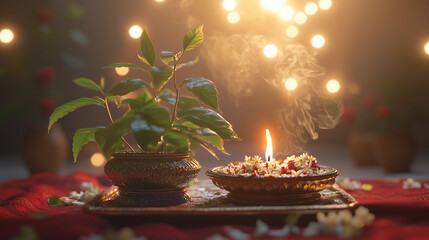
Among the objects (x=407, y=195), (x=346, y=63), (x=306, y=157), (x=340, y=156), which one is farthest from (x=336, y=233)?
(x=346, y=63)

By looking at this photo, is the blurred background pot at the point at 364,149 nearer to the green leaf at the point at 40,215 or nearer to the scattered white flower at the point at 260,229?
the scattered white flower at the point at 260,229

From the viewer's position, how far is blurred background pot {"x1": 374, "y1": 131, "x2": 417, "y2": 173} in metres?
2.99

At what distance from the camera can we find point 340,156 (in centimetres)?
395

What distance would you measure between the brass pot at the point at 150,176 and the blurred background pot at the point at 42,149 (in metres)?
2.11

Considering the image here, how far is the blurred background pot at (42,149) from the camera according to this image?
2857mm

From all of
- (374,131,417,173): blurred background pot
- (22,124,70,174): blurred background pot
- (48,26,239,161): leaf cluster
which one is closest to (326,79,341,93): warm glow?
(374,131,417,173): blurred background pot

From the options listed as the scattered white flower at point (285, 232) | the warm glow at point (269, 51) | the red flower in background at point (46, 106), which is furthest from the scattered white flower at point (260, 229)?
the red flower in background at point (46, 106)

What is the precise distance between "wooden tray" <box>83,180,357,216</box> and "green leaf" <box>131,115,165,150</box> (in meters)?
0.14

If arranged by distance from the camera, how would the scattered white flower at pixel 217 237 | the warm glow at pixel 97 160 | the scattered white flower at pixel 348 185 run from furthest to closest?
the warm glow at pixel 97 160 → the scattered white flower at pixel 348 185 → the scattered white flower at pixel 217 237

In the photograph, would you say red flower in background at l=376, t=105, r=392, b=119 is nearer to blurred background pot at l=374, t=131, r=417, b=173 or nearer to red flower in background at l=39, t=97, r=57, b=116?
blurred background pot at l=374, t=131, r=417, b=173

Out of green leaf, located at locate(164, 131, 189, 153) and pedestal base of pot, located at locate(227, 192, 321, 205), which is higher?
green leaf, located at locate(164, 131, 189, 153)

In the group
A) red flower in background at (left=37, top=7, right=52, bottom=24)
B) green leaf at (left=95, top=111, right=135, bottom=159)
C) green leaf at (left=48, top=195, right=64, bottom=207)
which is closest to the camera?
green leaf at (left=95, top=111, right=135, bottom=159)

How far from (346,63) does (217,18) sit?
5.65 feet

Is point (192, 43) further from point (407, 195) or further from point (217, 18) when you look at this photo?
point (217, 18)
